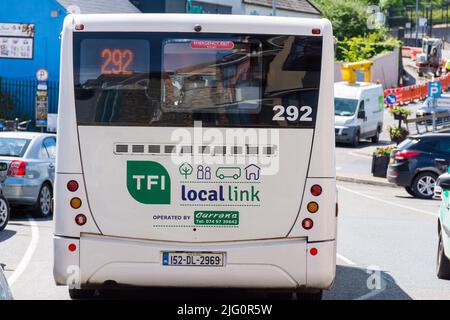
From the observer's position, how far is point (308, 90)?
927 cm

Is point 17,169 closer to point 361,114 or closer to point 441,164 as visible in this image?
point 441,164

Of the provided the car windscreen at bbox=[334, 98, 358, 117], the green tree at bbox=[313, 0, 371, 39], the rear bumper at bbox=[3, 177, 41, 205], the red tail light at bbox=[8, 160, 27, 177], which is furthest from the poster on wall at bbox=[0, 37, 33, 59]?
the green tree at bbox=[313, 0, 371, 39]

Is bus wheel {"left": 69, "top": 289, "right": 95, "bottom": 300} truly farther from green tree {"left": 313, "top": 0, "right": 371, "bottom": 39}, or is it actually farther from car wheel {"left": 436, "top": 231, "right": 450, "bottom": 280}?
green tree {"left": 313, "top": 0, "right": 371, "bottom": 39}

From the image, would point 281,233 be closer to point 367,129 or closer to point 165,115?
point 165,115

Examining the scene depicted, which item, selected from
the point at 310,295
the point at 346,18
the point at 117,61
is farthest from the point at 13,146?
the point at 346,18

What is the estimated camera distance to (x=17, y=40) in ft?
134

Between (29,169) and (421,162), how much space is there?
12.2 meters

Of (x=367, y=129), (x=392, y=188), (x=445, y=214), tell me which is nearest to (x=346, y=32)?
(x=367, y=129)

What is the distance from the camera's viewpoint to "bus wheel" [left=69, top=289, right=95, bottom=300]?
9.98m

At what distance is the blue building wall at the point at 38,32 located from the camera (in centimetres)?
4044

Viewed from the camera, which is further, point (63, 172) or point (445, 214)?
point (445, 214)

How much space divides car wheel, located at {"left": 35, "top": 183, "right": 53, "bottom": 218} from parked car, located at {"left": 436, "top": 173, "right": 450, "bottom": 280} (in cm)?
862
